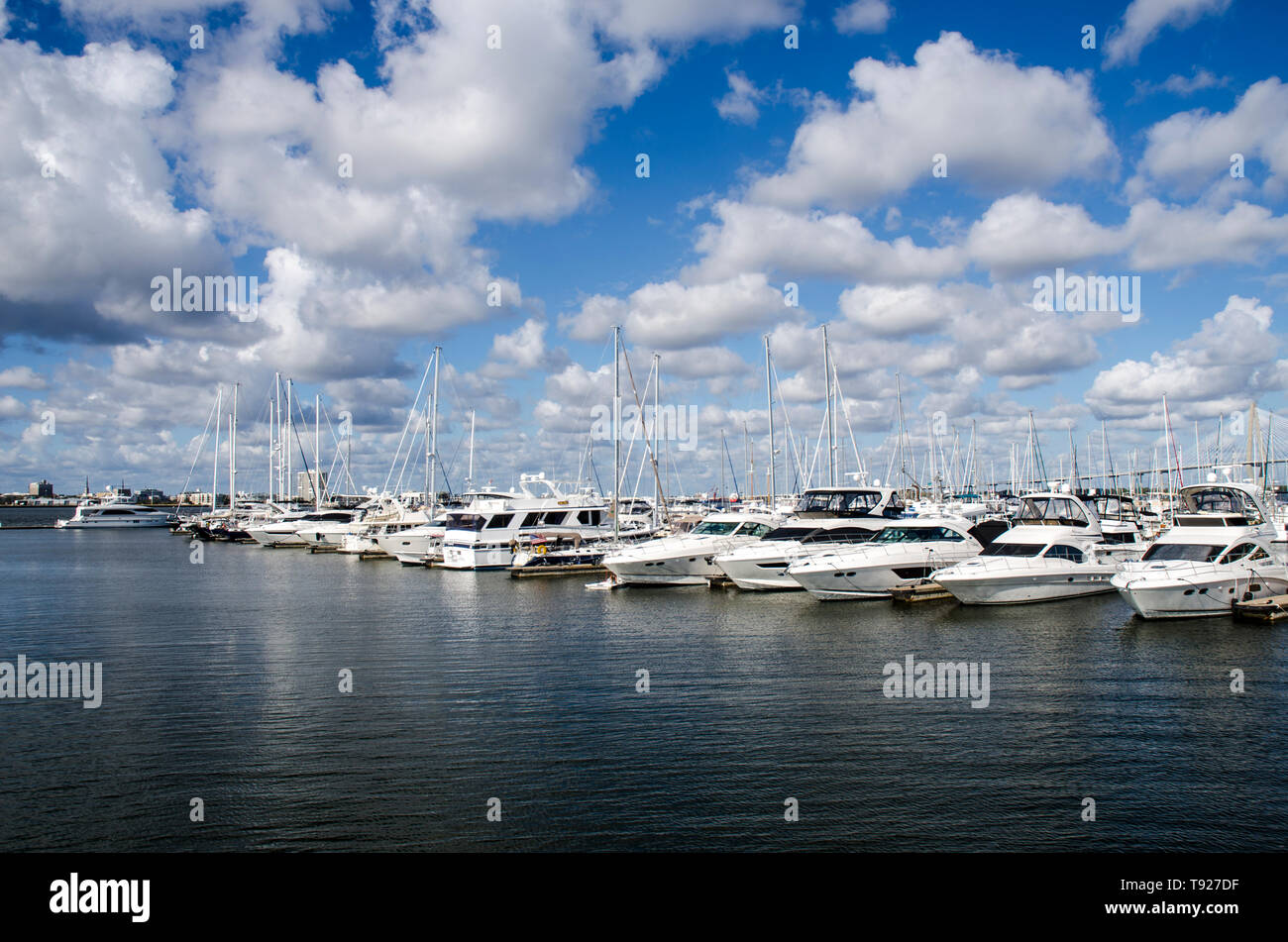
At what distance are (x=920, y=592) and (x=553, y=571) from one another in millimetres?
24317

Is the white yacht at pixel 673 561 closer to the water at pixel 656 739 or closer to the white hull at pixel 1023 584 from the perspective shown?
the water at pixel 656 739

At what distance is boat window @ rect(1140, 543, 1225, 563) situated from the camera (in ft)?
104

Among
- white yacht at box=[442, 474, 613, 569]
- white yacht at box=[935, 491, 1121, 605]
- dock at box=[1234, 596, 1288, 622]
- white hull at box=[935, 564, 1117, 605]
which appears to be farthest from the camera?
white yacht at box=[442, 474, 613, 569]

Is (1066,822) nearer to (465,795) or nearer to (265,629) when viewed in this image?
(465,795)

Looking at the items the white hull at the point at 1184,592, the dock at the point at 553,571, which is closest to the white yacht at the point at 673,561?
the dock at the point at 553,571

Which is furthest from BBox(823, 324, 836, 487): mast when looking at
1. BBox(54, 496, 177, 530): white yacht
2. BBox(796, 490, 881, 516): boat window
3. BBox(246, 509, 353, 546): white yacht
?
BBox(54, 496, 177, 530): white yacht

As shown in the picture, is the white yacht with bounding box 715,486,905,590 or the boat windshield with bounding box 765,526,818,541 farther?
the boat windshield with bounding box 765,526,818,541

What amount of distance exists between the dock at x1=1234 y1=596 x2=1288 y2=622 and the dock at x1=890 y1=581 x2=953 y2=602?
10257mm

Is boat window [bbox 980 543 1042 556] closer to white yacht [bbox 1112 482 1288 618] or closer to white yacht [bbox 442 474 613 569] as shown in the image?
white yacht [bbox 1112 482 1288 618]

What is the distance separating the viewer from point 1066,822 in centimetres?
1323

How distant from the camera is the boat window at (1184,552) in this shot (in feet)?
104

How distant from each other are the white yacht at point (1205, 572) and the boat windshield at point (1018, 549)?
4.42 metres

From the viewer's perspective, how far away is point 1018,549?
36.8 m
